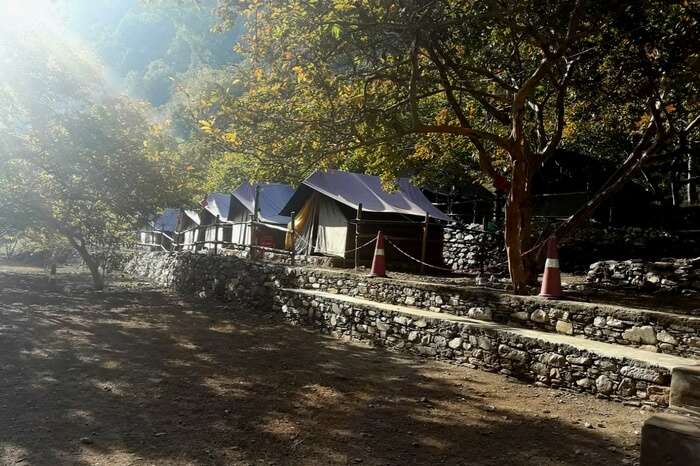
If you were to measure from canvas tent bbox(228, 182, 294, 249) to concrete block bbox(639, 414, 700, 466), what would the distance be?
18264 mm

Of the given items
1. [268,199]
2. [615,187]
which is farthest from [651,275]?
[268,199]

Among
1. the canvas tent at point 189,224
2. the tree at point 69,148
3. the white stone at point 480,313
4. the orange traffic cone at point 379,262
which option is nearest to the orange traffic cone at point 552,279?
the white stone at point 480,313

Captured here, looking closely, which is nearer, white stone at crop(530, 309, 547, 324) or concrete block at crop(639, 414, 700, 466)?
concrete block at crop(639, 414, 700, 466)

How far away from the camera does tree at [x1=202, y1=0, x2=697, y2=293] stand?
20.9 feet

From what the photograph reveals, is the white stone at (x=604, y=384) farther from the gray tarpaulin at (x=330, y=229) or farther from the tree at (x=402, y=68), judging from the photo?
the gray tarpaulin at (x=330, y=229)

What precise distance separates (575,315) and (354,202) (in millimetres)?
9462

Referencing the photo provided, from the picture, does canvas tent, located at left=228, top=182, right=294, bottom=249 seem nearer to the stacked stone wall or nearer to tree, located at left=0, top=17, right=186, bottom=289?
tree, located at left=0, top=17, right=186, bottom=289

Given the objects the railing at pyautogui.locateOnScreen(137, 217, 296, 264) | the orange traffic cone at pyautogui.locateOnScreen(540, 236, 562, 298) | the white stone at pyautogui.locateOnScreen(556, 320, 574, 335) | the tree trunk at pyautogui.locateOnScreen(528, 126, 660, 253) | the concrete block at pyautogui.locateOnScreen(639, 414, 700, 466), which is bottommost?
the concrete block at pyautogui.locateOnScreen(639, 414, 700, 466)

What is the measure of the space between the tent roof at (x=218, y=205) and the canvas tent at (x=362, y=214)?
10968 millimetres

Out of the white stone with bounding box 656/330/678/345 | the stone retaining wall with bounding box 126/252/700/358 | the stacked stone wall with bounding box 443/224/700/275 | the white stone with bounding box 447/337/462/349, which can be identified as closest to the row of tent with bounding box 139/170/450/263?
the stacked stone wall with bounding box 443/224/700/275

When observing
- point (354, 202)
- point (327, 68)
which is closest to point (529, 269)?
point (327, 68)

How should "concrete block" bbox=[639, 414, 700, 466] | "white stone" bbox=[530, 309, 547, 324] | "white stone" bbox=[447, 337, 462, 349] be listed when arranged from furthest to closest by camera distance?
"white stone" bbox=[447, 337, 462, 349] → "white stone" bbox=[530, 309, 547, 324] → "concrete block" bbox=[639, 414, 700, 466]

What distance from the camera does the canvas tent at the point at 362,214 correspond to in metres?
15.3

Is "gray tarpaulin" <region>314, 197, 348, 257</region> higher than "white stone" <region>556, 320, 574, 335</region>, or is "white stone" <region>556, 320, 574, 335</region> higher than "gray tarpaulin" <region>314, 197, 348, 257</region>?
"gray tarpaulin" <region>314, 197, 348, 257</region>
